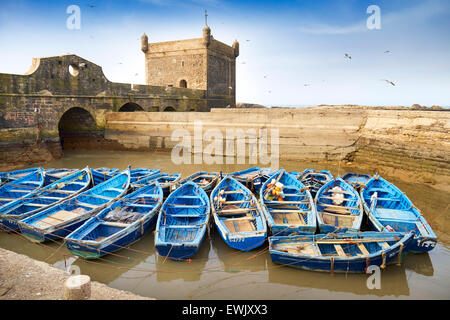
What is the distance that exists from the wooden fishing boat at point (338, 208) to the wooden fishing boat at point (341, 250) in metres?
0.45

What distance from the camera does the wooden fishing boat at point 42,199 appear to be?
7.09 m

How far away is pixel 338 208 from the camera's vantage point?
7594mm

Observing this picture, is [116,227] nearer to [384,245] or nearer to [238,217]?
[238,217]

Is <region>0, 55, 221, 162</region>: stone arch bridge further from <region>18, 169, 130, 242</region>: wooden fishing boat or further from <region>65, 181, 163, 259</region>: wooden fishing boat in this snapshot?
<region>65, 181, 163, 259</region>: wooden fishing boat

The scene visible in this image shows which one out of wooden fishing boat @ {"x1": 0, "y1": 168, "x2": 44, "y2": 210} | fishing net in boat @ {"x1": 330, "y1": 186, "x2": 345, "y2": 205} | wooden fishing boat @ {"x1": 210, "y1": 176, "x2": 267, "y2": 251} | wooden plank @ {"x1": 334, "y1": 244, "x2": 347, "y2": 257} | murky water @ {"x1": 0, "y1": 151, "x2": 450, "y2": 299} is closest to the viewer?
murky water @ {"x1": 0, "y1": 151, "x2": 450, "y2": 299}

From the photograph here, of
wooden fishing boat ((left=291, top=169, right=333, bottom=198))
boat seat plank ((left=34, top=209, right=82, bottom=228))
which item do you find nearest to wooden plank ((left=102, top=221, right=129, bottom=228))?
boat seat plank ((left=34, top=209, right=82, bottom=228))

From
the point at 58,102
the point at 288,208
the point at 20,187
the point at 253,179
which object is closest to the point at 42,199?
the point at 20,187

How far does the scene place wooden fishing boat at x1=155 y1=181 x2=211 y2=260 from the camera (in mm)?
5832

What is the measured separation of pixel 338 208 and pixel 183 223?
4232 millimetres

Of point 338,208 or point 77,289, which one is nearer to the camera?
point 77,289

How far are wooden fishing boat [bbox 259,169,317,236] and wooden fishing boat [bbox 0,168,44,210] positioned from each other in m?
7.64

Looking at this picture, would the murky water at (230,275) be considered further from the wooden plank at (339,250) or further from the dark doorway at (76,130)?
the dark doorway at (76,130)

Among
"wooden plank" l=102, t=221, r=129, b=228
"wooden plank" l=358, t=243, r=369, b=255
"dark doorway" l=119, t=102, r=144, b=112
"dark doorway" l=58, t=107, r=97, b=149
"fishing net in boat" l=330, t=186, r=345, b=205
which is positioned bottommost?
"wooden plank" l=358, t=243, r=369, b=255
